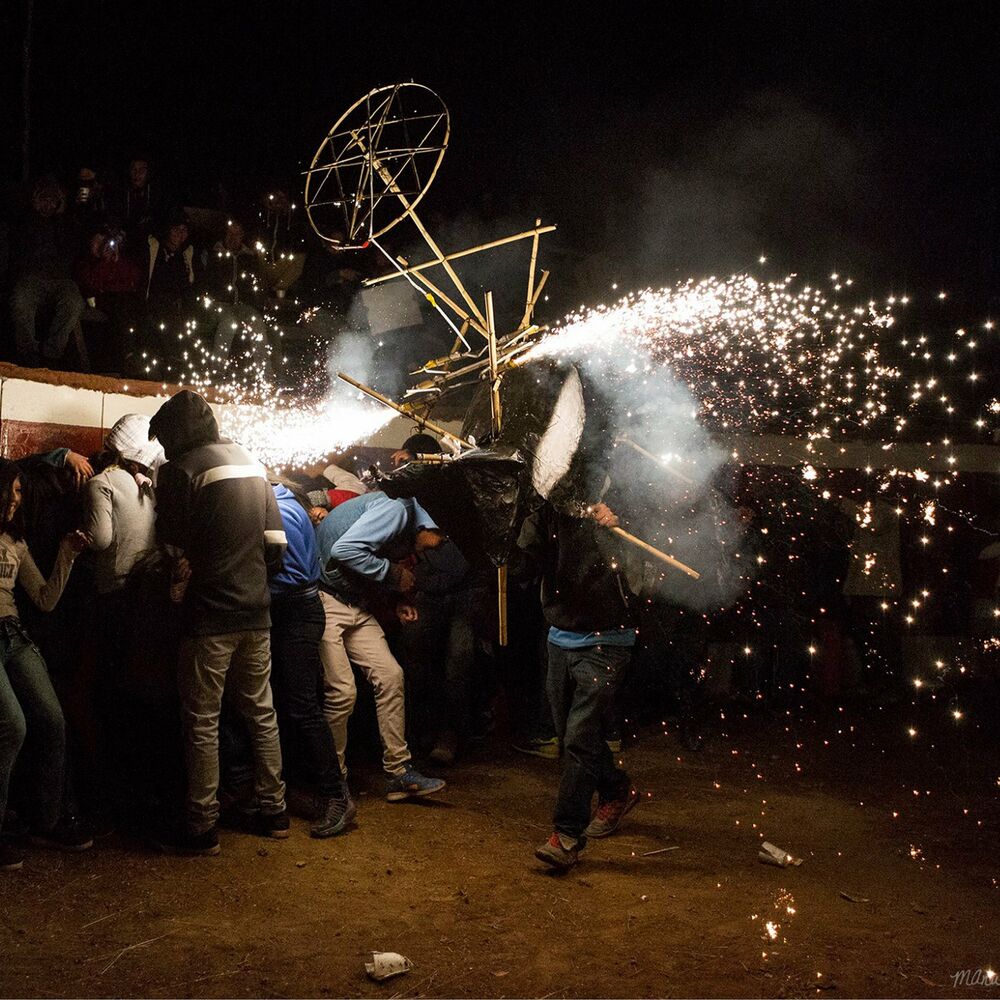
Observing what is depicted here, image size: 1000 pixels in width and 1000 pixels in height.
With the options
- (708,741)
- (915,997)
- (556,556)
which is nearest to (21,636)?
(556,556)

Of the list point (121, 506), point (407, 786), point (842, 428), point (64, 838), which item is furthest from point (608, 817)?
point (842, 428)

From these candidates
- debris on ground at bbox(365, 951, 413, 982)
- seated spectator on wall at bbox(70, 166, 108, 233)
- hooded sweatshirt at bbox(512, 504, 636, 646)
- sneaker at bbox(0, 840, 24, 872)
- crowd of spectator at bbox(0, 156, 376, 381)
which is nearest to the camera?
debris on ground at bbox(365, 951, 413, 982)

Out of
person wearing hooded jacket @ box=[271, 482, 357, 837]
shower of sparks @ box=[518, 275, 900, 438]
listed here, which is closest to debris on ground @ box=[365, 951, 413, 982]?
person wearing hooded jacket @ box=[271, 482, 357, 837]

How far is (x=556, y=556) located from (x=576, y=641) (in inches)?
19.6

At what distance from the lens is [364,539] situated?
5.71 metres

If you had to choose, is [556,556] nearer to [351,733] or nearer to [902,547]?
[351,733]

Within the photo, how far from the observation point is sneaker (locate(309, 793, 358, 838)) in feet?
17.2

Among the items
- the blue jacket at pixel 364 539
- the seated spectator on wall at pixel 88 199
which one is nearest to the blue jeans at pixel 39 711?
the blue jacket at pixel 364 539

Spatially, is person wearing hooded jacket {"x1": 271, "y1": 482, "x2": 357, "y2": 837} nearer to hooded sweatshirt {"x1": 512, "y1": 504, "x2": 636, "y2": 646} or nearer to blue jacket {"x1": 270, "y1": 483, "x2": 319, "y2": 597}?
blue jacket {"x1": 270, "y1": 483, "x2": 319, "y2": 597}

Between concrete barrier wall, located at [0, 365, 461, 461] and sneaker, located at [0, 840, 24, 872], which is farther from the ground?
concrete barrier wall, located at [0, 365, 461, 461]

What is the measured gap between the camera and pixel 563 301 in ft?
35.6

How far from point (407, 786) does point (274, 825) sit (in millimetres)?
1042

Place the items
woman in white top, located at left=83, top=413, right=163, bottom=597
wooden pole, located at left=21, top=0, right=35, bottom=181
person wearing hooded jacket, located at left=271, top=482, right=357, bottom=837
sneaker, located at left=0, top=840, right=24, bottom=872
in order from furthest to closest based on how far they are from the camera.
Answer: wooden pole, located at left=21, top=0, right=35, bottom=181, person wearing hooded jacket, located at left=271, top=482, right=357, bottom=837, woman in white top, located at left=83, top=413, right=163, bottom=597, sneaker, located at left=0, top=840, right=24, bottom=872

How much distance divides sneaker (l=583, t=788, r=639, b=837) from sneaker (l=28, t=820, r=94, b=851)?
2815 millimetres
